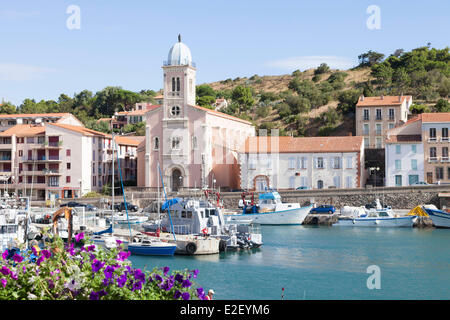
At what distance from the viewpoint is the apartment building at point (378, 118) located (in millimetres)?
78188

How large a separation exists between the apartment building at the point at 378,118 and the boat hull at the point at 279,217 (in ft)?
86.1

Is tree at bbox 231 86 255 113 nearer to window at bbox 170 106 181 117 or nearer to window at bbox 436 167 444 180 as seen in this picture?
window at bbox 170 106 181 117

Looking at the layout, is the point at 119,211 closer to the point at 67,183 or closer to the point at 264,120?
the point at 67,183

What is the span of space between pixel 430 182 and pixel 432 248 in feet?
80.6

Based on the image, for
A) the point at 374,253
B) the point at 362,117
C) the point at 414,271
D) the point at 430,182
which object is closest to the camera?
the point at 414,271

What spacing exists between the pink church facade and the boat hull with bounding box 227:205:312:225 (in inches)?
538

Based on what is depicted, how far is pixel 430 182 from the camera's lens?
62844 millimetres

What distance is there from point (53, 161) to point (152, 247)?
134ft

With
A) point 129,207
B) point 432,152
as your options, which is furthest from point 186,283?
point 432,152

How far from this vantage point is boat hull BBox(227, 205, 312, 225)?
184ft

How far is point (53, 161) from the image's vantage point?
73250mm

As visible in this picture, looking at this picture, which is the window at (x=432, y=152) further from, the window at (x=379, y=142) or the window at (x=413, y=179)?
the window at (x=379, y=142)
